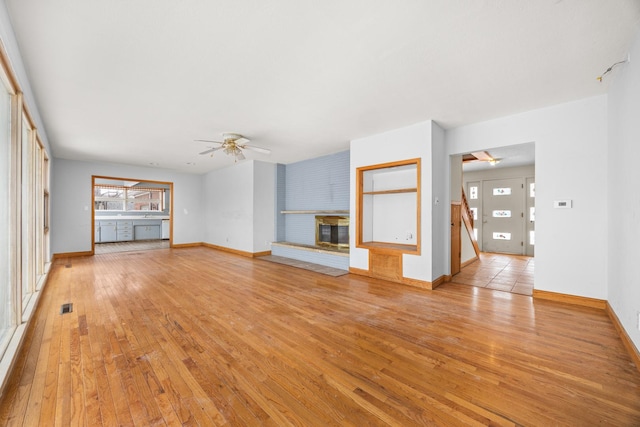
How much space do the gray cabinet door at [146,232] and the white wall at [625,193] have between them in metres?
12.4

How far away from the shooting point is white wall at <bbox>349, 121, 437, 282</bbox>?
403cm

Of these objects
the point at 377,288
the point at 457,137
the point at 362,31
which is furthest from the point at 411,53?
the point at 377,288

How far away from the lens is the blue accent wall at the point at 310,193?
602cm

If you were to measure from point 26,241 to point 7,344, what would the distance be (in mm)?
1753

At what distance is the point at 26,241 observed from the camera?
326cm

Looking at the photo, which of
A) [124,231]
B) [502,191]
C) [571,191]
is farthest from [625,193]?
[124,231]

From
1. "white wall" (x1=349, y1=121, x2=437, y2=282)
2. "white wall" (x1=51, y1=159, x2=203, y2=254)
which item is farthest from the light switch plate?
"white wall" (x1=51, y1=159, x2=203, y2=254)

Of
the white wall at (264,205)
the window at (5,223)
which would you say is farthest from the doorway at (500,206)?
the window at (5,223)

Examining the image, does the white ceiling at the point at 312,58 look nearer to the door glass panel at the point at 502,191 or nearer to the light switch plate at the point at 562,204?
the light switch plate at the point at 562,204

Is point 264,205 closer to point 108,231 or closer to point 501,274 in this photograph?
point 501,274

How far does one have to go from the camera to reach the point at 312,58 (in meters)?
2.41

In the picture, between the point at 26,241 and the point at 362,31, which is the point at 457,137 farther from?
the point at 26,241

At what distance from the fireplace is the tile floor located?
2412 mm

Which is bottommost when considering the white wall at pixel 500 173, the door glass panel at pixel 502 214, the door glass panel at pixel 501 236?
the door glass panel at pixel 501 236
